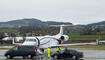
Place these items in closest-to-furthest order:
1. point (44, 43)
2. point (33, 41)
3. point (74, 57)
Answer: point (74, 57) < point (33, 41) < point (44, 43)

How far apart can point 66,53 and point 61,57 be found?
747 mm

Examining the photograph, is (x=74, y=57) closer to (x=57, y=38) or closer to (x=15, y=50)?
(x=15, y=50)

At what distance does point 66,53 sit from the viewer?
26.0m

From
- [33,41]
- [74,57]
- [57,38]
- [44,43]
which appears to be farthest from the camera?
[57,38]

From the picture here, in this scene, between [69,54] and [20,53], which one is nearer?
[69,54]

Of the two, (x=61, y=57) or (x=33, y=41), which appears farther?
(x=33, y=41)

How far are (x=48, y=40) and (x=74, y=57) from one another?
15.8 metres

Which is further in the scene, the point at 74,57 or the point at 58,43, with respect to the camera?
the point at 58,43

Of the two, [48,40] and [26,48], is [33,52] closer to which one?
[26,48]

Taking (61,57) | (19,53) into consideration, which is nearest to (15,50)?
(19,53)

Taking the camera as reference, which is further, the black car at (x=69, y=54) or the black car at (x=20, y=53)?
the black car at (x=20, y=53)

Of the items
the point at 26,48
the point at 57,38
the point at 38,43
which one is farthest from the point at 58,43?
the point at 26,48

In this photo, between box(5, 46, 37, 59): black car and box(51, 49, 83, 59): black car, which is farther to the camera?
box(5, 46, 37, 59): black car

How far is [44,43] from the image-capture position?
4075 cm
